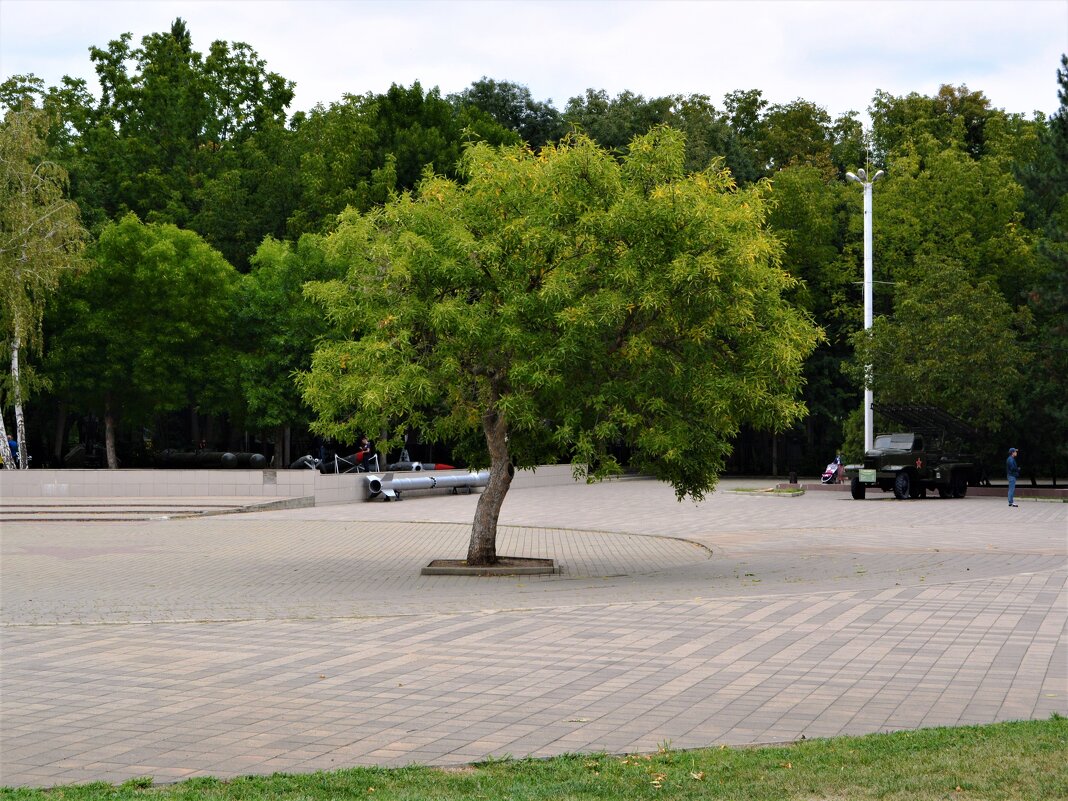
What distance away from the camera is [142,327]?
142 ft

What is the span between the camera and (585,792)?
5.84 metres

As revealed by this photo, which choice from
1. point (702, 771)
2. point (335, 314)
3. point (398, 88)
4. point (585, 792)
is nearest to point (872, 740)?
point (702, 771)

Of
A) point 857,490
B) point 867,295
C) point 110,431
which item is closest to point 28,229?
point 110,431

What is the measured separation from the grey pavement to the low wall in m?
11.1

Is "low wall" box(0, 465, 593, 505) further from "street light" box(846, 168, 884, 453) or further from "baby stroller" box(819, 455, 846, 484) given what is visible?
"baby stroller" box(819, 455, 846, 484)

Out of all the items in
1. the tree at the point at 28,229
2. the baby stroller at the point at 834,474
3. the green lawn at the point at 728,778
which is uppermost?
the tree at the point at 28,229

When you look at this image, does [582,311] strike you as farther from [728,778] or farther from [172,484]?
[172,484]

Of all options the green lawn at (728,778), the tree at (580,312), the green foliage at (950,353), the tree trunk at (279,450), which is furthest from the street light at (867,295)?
the green lawn at (728,778)

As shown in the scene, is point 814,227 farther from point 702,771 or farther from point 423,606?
point 702,771

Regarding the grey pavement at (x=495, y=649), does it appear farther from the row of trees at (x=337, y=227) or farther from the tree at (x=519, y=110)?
the tree at (x=519, y=110)

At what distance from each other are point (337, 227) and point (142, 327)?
16993 mm

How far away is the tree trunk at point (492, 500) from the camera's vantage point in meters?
17.2

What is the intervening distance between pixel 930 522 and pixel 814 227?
29.8 m

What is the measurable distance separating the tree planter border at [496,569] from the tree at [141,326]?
91.4 feet
